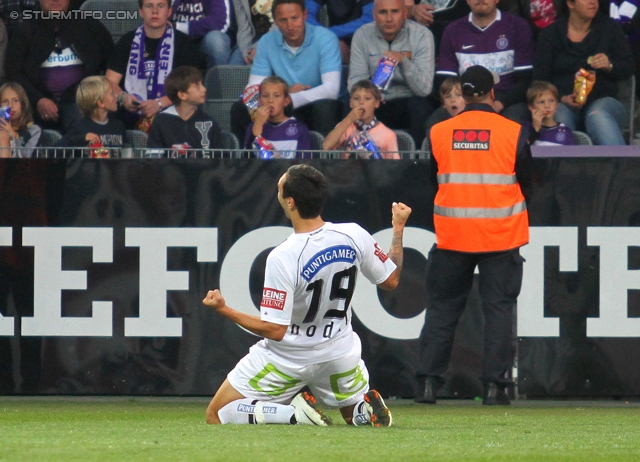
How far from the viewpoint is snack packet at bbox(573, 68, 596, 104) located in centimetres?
957

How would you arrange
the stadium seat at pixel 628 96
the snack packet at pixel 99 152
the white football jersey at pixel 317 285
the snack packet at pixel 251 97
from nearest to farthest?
the white football jersey at pixel 317 285 < the snack packet at pixel 99 152 < the snack packet at pixel 251 97 < the stadium seat at pixel 628 96

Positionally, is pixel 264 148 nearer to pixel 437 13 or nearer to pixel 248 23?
pixel 248 23

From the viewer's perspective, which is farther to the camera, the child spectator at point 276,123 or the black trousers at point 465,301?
the child spectator at point 276,123

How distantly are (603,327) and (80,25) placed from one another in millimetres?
5694

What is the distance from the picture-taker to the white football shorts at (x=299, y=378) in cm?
590

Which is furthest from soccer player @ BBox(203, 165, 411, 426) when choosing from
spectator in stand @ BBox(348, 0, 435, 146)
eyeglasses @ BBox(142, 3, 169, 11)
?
eyeglasses @ BBox(142, 3, 169, 11)

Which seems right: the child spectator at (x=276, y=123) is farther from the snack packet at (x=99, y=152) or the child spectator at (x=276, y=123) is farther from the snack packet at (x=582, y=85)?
the snack packet at (x=582, y=85)

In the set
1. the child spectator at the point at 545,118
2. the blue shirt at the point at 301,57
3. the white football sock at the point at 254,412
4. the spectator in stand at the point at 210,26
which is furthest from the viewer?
the spectator in stand at the point at 210,26

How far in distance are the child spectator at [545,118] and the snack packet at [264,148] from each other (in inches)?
85.1

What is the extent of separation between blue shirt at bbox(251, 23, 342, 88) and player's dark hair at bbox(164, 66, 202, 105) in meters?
1.01

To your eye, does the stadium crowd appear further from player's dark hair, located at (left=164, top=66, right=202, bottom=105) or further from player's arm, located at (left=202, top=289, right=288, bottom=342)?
player's arm, located at (left=202, top=289, right=288, bottom=342)

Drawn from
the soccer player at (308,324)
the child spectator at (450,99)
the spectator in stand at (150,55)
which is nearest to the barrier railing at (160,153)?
the child spectator at (450,99)

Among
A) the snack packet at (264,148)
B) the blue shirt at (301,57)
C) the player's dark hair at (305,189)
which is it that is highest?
the blue shirt at (301,57)

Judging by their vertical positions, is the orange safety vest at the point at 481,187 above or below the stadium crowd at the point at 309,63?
below
